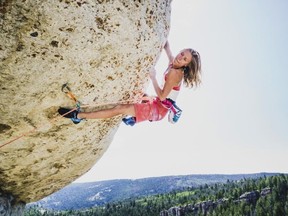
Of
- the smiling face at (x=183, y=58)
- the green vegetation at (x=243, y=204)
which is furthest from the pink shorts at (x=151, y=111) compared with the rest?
the green vegetation at (x=243, y=204)

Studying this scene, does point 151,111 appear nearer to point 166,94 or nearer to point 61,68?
point 166,94

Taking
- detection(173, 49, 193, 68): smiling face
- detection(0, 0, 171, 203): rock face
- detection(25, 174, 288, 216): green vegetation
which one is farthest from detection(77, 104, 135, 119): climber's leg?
detection(25, 174, 288, 216): green vegetation

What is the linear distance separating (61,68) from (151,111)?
6.16ft

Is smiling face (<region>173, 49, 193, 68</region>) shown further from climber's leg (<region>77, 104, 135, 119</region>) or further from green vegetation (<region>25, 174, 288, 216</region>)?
green vegetation (<region>25, 174, 288, 216</region>)

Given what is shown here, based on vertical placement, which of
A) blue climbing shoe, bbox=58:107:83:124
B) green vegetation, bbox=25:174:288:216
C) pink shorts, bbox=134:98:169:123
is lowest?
green vegetation, bbox=25:174:288:216

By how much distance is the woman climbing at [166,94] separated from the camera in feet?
18.1

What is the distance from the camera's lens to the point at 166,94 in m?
5.68

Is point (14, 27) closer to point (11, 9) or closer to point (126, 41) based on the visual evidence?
point (11, 9)

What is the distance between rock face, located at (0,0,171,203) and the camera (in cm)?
421

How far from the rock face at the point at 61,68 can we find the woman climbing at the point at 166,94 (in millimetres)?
220

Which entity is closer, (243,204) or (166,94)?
(166,94)

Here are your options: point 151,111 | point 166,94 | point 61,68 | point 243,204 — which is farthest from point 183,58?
point 243,204

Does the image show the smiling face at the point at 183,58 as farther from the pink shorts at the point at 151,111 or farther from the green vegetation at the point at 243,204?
the green vegetation at the point at 243,204

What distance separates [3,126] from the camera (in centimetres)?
494
